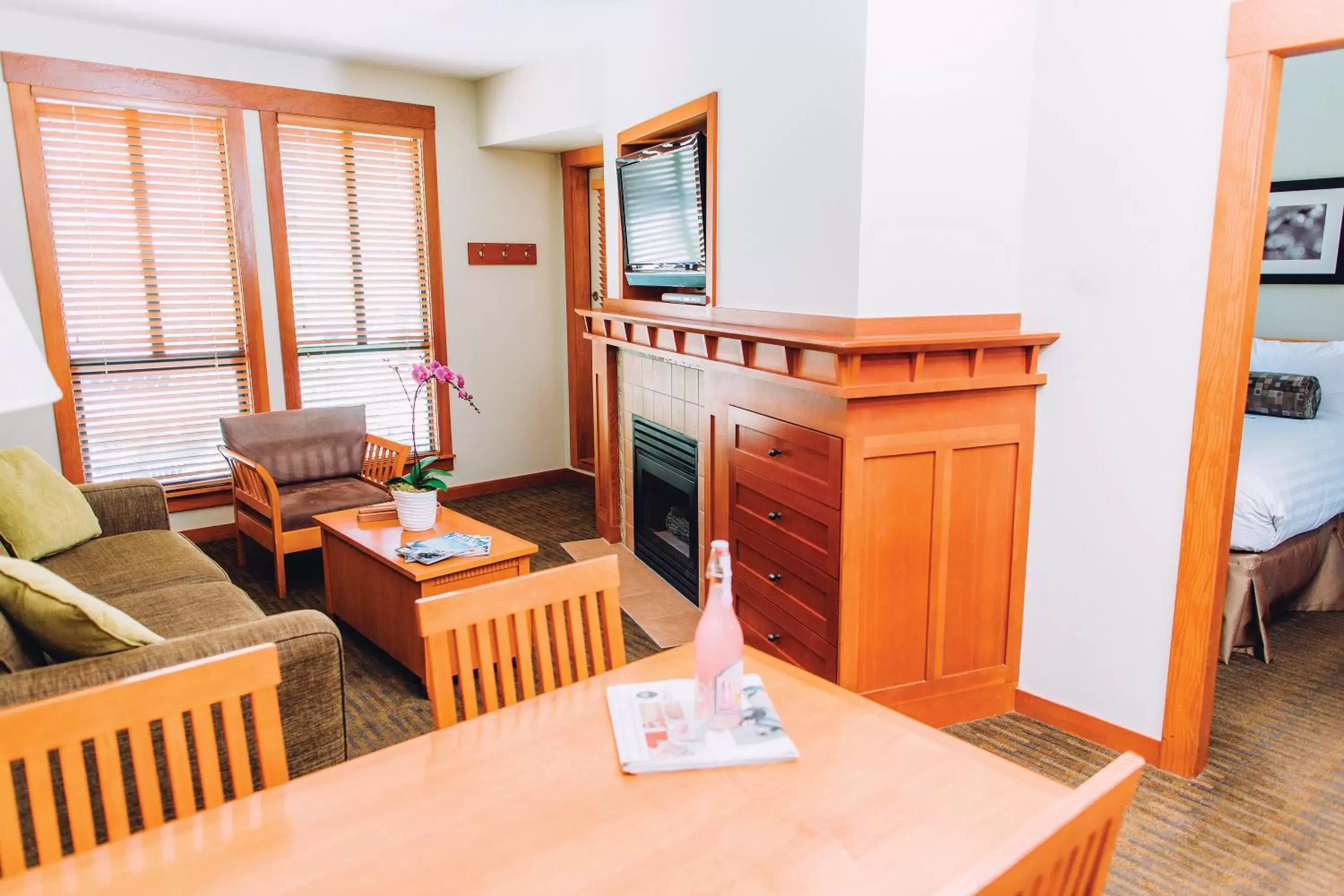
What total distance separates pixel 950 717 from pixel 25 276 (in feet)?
15.3

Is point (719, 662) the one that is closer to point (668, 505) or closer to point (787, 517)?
point (787, 517)

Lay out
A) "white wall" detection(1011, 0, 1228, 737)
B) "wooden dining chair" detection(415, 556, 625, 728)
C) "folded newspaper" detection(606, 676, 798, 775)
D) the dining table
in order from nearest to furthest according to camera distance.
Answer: the dining table → "folded newspaper" detection(606, 676, 798, 775) → "wooden dining chair" detection(415, 556, 625, 728) → "white wall" detection(1011, 0, 1228, 737)

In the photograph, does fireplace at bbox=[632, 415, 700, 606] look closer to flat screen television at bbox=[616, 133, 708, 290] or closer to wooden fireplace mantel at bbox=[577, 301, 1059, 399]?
flat screen television at bbox=[616, 133, 708, 290]

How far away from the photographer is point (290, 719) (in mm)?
2020

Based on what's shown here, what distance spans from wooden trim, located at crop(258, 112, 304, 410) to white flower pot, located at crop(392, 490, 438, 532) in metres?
1.93

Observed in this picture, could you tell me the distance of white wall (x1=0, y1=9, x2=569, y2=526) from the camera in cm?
439

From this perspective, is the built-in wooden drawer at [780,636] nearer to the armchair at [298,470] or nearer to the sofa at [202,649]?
the sofa at [202,649]

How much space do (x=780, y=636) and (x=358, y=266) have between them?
3655 millimetres

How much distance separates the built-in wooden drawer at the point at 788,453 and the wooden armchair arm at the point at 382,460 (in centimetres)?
215

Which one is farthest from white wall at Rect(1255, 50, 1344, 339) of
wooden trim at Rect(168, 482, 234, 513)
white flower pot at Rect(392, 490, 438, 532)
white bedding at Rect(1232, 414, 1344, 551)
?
wooden trim at Rect(168, 482, 234, 513)

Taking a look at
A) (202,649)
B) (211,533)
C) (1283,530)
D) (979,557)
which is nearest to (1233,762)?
(979,557)

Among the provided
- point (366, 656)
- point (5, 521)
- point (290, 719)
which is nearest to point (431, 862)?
point (290, 719)

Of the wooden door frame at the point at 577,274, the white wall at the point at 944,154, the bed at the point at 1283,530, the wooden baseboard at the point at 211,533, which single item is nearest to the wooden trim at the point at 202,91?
the wooden door frame at the point at 577,274

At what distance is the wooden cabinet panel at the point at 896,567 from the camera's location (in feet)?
8.70
